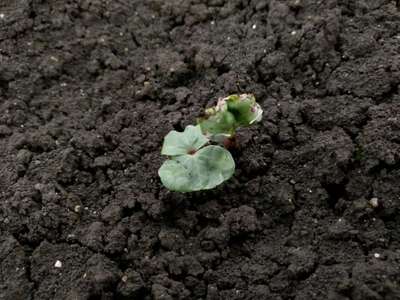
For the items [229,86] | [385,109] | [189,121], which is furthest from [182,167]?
[385,109]

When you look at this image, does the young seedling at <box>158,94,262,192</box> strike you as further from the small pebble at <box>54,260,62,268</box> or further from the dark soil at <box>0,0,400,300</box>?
the small pebble at <box>54,260,62,268</box>

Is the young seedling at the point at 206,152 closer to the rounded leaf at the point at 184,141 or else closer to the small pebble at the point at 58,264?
the rounded leaf at the point at 184,141

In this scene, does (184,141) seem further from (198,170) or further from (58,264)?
(58,264)

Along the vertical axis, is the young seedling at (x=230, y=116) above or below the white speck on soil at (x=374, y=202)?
above

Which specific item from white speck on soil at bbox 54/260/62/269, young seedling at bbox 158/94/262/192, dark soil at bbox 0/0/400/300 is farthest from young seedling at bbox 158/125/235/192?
white speck on soil at bbox 54/260/62/269

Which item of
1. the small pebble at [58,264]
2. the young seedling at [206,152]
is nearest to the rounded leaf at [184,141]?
the young seedling at [206,152]

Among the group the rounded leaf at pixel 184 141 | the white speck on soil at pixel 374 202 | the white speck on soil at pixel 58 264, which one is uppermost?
the rounded leaf at pixel 184 141

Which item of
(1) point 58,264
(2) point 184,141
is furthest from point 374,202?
(1) point 58,264

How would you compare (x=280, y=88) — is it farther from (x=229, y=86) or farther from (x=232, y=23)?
(x=232, y=23)
